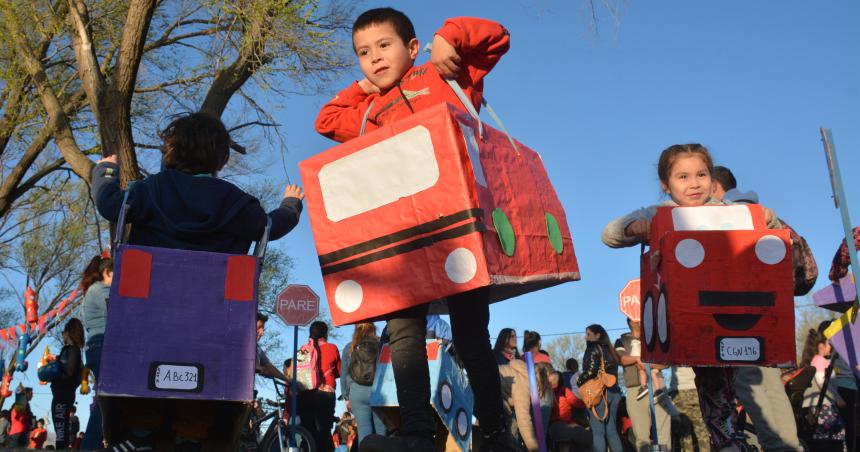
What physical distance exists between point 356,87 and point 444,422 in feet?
11.0

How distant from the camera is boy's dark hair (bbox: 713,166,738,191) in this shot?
17.4ft

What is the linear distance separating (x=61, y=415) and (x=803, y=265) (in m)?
7.91

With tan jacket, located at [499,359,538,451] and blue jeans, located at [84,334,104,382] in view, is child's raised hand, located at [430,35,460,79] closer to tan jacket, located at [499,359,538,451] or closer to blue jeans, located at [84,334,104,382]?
blue jeans, located at [84,334,104,382]

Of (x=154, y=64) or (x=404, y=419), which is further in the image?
(x=154, y=64)

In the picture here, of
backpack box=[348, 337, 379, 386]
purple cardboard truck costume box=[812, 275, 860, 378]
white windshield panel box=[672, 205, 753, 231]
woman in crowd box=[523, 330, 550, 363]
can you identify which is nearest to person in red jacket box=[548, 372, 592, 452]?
woman in crowd box=[523, 330, 550, 363]

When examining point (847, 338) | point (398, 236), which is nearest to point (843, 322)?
point (847, 338)

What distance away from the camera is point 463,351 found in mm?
3316

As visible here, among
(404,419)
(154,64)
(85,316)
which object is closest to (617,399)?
(85,316)

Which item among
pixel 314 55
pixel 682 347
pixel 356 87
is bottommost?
pixel 682 347

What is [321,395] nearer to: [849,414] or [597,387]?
[597,387]

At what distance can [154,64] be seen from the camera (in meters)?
15.3

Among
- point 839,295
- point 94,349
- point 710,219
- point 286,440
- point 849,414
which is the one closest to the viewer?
point 710,219

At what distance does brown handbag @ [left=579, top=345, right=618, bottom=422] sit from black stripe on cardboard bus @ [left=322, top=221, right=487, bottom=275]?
725cm

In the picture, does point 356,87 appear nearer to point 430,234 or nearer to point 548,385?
point 430,234
